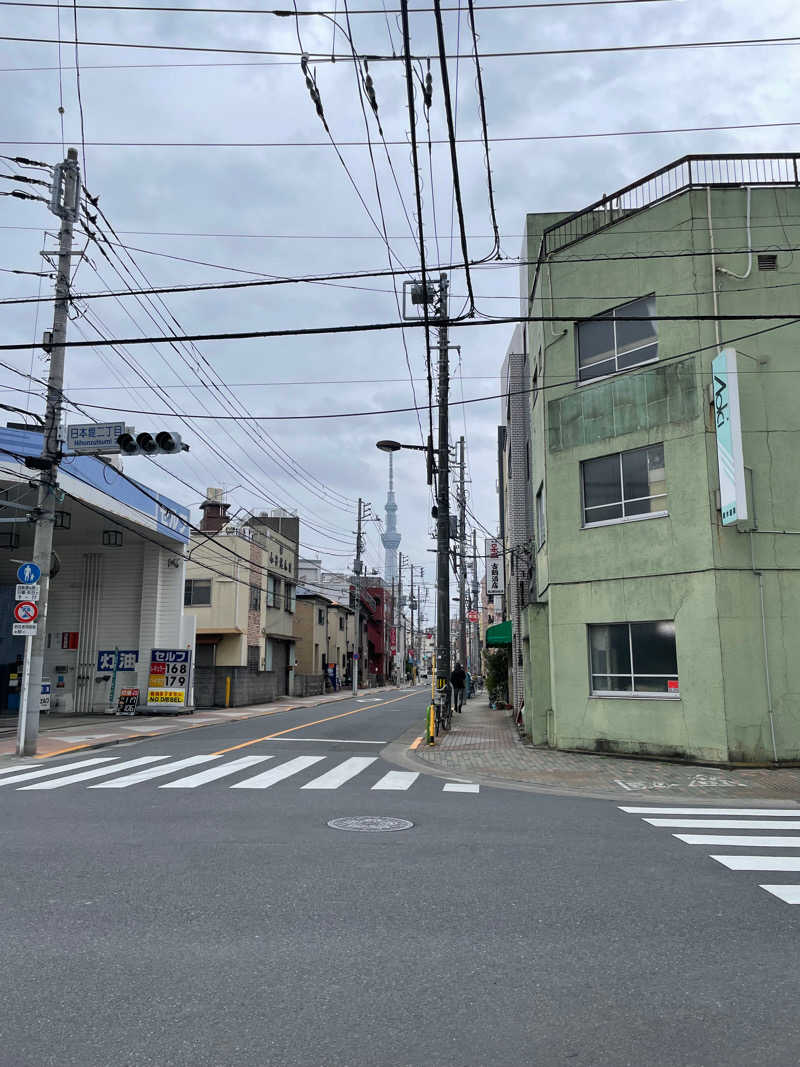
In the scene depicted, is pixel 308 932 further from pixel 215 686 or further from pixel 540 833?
pixel 215 686

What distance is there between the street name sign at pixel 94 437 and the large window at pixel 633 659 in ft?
36.4

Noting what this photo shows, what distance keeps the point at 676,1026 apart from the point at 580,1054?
607 mm

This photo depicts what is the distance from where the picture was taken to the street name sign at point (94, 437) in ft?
53.6

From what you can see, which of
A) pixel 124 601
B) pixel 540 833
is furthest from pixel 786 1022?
pixel 124 601

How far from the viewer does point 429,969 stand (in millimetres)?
4648

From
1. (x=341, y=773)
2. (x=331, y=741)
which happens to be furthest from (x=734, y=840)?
(x=331, y=741)

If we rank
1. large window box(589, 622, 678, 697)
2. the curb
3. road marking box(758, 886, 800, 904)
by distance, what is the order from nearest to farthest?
road marking box(758, 886, 800, 904), the curb, large window box(589, 622, 678, 697)

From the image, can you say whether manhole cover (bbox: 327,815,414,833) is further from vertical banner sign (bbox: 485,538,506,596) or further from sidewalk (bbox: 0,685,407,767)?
vertical banner sign (bbox: 485,538,506,596)

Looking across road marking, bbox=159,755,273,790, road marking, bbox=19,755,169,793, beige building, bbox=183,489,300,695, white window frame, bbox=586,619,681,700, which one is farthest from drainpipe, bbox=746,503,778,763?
beige building, bbox=183,489,300,695

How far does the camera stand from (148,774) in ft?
44.1

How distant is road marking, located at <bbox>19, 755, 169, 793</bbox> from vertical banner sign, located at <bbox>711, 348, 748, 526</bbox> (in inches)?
480

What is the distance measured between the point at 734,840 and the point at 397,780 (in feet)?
19.2

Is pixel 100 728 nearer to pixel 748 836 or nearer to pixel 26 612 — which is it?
pixel 26 612

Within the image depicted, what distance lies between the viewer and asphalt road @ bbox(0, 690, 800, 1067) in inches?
148
